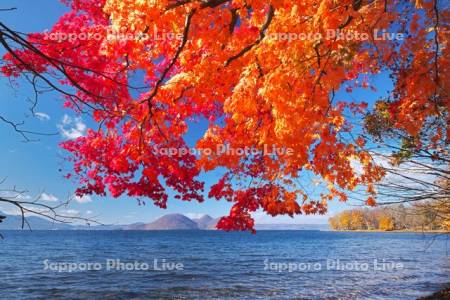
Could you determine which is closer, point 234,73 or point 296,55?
point 296,55

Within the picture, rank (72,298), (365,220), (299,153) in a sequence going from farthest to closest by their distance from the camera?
(365,220), (72,298), (299,153)

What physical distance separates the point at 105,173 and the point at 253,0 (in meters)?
5.64

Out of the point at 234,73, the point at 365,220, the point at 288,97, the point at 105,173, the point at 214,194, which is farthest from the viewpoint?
the point at 365,220

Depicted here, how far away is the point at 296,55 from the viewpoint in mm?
4645

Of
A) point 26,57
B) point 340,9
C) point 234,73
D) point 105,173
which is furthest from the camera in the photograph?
point 105,173

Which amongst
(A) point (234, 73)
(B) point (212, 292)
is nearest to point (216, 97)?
(A) point (234, 73)

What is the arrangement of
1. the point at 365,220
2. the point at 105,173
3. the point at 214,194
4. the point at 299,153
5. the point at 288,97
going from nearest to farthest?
the point at 288,97 < the point at 299,153 < the point at 105,173 < the point at 214,194 < the point at 365,220

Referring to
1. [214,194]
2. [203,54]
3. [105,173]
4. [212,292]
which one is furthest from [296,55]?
[212,292]

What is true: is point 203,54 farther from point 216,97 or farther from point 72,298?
point 72,298

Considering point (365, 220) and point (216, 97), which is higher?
point (216, 97)

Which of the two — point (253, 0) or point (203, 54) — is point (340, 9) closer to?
point (253, 0)

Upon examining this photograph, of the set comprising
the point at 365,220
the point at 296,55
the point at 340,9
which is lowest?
the point at 365,220

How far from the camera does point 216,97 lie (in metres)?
7.40

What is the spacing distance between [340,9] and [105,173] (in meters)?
6.78
